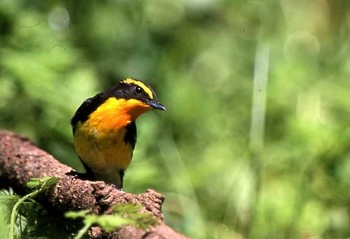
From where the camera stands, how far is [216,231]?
6.55 metres

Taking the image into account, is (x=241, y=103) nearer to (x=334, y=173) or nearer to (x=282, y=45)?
(x=282, y=45)

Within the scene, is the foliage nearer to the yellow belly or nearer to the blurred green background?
the yellow belly

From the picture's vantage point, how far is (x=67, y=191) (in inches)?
153

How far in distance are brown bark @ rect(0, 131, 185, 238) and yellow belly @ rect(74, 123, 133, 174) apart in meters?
0.39

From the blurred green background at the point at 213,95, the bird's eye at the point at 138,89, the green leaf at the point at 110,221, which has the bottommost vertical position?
the blurred green background at the point at 213,95

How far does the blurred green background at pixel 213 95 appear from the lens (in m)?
6.62

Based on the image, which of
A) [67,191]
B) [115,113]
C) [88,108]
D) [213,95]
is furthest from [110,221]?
[213,95]

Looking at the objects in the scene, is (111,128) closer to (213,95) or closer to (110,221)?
(110,221)

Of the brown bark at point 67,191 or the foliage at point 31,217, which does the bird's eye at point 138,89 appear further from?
the foliage at point 31,217

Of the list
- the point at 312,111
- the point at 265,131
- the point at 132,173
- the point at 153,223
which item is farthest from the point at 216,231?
the point at 153,223

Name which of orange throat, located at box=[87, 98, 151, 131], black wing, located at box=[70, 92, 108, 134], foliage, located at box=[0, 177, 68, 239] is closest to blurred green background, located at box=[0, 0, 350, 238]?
black wing, located at box=[70, 92, 108, 134]

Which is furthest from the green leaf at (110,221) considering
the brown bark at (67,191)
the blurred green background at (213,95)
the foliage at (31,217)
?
the blurred green background at (213,95)

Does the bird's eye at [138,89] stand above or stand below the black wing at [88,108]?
above

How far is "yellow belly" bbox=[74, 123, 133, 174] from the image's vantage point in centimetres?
523
